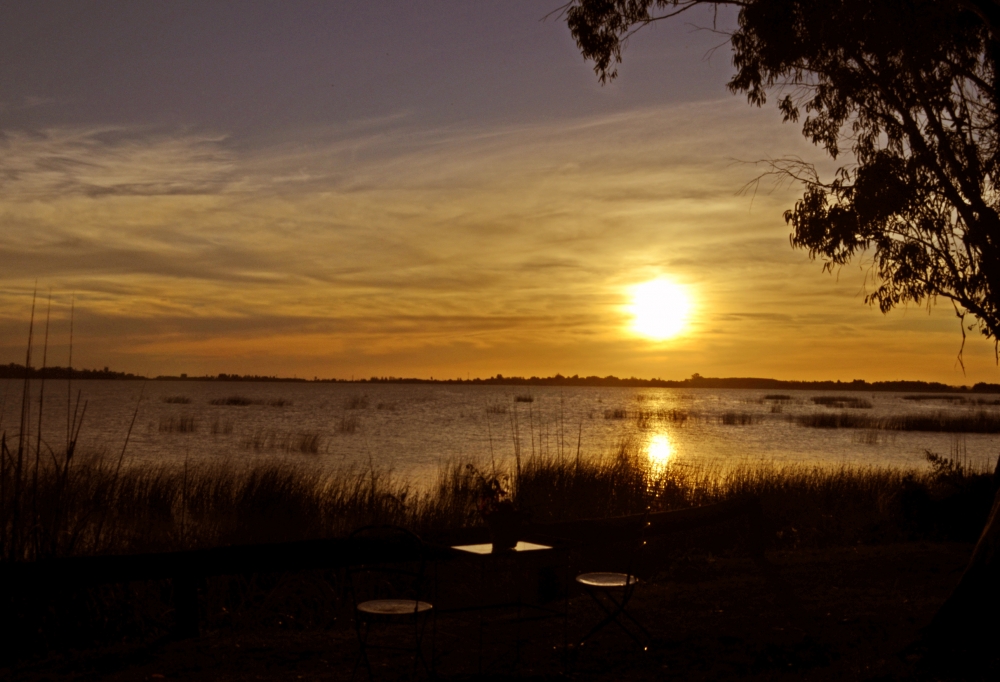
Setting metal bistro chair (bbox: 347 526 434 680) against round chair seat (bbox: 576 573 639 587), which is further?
round chair seat (bbox: 576 573 639 587)

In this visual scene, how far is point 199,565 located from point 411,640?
1.58 meters

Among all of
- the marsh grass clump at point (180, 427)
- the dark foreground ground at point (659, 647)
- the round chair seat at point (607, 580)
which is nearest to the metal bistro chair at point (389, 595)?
the dark foreground ground at point (659, 647)

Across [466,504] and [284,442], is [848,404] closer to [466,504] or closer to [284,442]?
[284,442]

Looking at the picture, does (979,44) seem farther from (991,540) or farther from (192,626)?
(192,626)

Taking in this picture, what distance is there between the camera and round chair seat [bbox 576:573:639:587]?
18.9ft

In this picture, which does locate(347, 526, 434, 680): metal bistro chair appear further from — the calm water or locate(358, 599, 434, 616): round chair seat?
the calm water

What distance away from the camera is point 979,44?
11062 millimetres

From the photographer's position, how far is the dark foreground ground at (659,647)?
5.57m

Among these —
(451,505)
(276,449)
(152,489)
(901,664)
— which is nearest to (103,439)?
(276,449)

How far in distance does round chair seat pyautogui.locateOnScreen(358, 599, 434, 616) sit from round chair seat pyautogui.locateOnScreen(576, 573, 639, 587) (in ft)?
3.95

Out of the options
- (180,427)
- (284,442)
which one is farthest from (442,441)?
(180,427)

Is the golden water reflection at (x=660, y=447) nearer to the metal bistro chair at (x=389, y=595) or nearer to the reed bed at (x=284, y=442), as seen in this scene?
the reed bed at (x=284, y=442)

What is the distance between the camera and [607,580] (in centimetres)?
593

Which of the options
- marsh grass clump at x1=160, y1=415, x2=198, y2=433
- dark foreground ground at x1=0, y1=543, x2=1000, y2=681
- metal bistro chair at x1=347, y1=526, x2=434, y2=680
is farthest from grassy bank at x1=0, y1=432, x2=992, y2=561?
marsh grass clump at x1=160, y1=415, x2=198, y2=433
